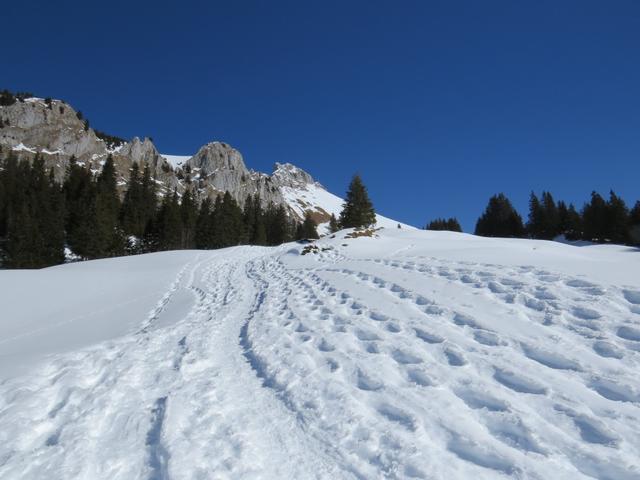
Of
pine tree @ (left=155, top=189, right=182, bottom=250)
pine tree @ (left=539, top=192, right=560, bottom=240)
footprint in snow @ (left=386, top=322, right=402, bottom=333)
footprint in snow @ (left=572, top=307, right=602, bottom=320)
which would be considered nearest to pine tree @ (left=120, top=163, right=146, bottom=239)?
pine tree @ (left=155, top=189, right=182, bottom=250)

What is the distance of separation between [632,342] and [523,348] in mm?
→ 1270

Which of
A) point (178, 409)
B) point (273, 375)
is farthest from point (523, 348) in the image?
point (178, 409)

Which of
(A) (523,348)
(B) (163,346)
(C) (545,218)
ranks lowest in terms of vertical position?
(B) (163,346)

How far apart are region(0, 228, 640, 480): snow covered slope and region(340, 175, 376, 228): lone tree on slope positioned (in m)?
38.0

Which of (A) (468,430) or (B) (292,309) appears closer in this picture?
(A) (468,430)

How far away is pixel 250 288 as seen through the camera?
42.2ft

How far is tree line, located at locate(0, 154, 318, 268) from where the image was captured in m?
36.0

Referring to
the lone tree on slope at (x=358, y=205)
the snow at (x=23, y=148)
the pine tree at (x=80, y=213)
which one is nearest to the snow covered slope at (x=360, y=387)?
the pine tree at (x=80, y=213)

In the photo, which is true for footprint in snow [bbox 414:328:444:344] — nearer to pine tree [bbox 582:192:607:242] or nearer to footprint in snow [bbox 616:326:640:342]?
footprint in snow [bbox 616:326:640:342]

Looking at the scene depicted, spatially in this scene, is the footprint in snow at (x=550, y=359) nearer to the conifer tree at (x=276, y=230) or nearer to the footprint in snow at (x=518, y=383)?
the footprint in snow at (x=518, y=383)

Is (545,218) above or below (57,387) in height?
above

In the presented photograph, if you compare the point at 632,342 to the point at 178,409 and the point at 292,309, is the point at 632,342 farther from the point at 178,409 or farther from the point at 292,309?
the point at 292,309

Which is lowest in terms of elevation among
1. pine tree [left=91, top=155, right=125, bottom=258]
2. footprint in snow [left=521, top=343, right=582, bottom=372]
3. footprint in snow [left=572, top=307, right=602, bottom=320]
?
footprint in snow [left=521, top=343, right=582, bottom=372]

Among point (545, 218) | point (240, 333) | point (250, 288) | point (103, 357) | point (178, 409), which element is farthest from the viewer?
point (545, 218)
